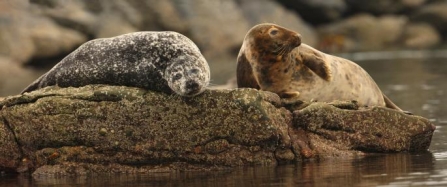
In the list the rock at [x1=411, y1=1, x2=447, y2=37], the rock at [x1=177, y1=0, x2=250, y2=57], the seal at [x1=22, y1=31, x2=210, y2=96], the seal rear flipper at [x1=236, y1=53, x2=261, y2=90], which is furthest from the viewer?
the rock at [x1=411, y1=1, x2=447, y2=37]

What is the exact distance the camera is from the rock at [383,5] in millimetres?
41688

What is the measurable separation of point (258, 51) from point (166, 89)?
4.94 feet

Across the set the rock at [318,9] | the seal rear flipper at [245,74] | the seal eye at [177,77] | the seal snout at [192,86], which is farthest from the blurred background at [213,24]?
A: the seal snout at [192,86]

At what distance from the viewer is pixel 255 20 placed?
3875 centimetres

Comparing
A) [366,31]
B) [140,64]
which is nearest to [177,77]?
[140,64]

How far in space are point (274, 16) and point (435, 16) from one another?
643cm

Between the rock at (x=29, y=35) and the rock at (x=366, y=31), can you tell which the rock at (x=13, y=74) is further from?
the rock at (x=366, y=31)

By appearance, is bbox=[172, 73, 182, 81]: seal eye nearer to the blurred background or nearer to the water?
the water

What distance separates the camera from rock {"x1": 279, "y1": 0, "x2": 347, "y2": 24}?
1594 inches

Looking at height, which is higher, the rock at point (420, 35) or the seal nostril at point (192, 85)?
the rock at point (420, 35)

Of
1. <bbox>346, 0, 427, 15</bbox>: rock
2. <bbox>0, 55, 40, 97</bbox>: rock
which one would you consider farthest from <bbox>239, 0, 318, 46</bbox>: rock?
<bbox>0, 55, 40, 97</bbox>: rock

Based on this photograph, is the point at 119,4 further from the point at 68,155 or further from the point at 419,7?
the point at 68,155

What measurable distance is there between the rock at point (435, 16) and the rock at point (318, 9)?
2878 millimetres

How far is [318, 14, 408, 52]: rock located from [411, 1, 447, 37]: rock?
67cm
